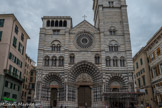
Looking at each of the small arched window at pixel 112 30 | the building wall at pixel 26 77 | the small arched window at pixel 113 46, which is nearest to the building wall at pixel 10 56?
the building wall at pixel 26 77

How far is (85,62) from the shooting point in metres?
29.7

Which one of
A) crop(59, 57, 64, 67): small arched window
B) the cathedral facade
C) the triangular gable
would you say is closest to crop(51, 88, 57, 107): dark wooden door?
the cathedral facade

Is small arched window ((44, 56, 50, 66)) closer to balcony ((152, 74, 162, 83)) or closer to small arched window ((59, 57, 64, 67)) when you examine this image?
small arched window ((59, 57, 64, 67))

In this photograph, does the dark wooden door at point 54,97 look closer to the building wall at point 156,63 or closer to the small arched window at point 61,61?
the small arched window at point 61,61

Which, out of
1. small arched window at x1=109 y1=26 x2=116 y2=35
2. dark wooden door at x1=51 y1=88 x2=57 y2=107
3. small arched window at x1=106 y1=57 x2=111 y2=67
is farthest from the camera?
small arched window at x1=109 y1=26 x2=116 y2=35

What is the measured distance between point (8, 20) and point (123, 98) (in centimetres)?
2156

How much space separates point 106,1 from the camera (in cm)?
3447

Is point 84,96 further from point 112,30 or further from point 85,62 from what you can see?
point 112,30

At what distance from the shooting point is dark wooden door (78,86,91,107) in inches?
1134

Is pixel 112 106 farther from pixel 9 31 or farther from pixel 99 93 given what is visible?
pixel 9 31

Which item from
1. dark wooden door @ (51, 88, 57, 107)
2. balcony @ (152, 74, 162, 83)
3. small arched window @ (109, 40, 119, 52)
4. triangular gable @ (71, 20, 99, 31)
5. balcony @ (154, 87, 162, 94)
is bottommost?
dark wooden door @ (51, 88, 57, 107)

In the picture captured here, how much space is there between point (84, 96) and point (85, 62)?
589 centimetres

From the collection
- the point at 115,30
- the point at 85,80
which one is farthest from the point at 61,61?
the point at 115,30

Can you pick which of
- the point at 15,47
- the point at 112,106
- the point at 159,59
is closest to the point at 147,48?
the point at 159,59
